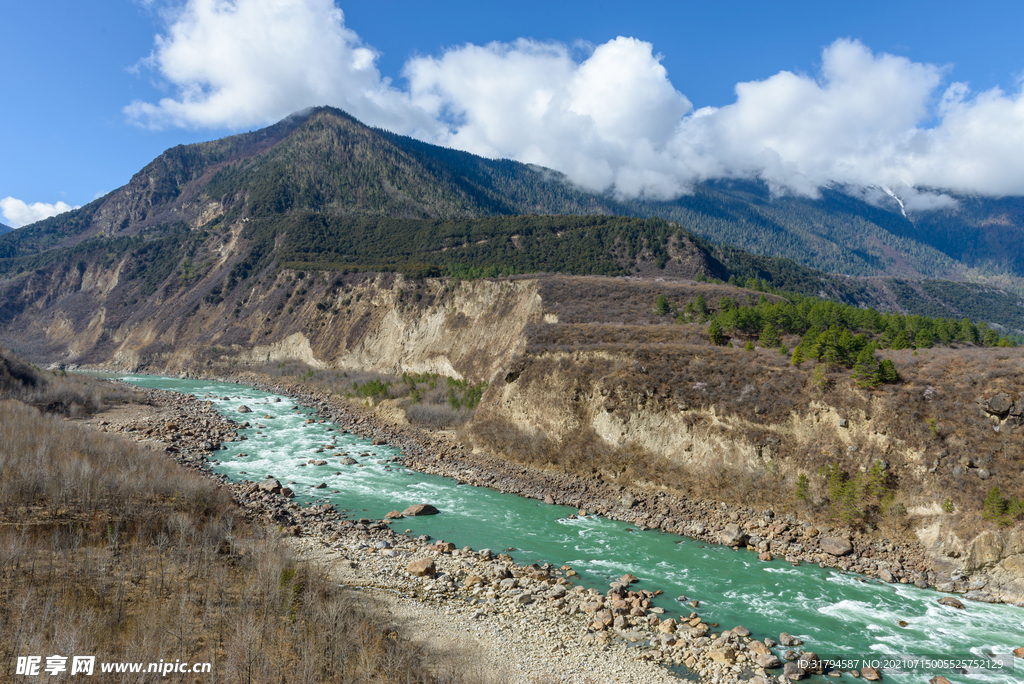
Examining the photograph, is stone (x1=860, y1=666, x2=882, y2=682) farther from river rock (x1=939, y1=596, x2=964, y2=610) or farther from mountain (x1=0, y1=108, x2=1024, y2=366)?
mountain (x1=0, y1=108, x2=1024, y2=366)

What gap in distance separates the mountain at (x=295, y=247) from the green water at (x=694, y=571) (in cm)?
4724

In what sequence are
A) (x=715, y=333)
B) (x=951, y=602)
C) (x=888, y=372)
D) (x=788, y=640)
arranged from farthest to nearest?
(x=715, y=333)
(x=888, y=372)
(x=951, y=602)
(x=788, y=640)

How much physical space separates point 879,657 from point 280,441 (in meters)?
41.0

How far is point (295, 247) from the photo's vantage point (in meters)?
105

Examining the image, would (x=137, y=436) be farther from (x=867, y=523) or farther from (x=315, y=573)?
(x=867, y=523)

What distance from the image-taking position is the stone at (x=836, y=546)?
74.7 feet

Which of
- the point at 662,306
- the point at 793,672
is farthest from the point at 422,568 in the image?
the point at 662,306

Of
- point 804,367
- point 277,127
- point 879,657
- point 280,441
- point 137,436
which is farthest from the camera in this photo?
point 277,127

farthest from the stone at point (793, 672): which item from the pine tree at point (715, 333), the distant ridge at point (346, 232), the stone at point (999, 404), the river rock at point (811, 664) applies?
the distant ridge at point (346, 232)

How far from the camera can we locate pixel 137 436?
4016cm

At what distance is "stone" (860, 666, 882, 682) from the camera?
49.1 ft

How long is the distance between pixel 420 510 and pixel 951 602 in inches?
917

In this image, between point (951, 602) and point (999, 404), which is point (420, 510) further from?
point (999, 404)

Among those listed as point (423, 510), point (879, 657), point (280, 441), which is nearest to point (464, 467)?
point (423, 510)
